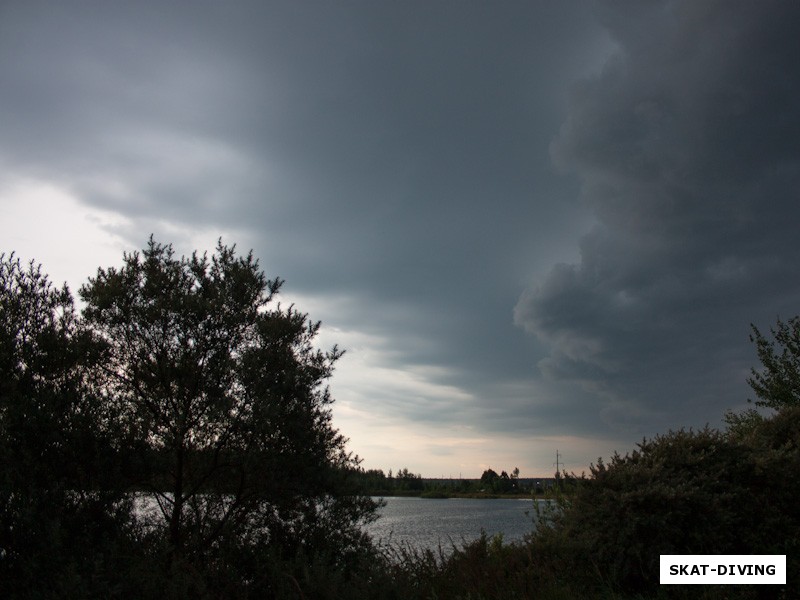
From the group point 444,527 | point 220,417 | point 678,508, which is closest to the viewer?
point 678,508

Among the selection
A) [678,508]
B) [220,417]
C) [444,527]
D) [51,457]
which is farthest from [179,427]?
[444,527]

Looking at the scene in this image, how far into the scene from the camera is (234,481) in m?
14.3

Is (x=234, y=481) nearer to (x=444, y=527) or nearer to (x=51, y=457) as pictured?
(x=51, y=457)

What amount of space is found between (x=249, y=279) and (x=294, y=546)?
22.3 feet

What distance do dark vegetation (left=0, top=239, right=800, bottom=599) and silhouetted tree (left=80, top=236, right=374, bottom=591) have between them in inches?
1.8

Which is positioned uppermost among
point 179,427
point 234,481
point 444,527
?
point 179,427

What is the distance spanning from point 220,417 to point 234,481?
195 cm

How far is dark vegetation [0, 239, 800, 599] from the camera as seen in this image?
29.0 feet

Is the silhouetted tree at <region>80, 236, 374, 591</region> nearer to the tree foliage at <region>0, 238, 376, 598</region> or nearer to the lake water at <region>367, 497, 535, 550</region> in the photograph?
the tree foliage at <region>0, 238, 376, 598</region>

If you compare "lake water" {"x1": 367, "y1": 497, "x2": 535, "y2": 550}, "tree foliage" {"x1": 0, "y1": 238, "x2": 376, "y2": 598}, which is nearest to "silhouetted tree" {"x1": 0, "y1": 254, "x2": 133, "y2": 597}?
"tree foliage" {"x1": 0, "y1": 238, "x2": 376, "y2": 598}

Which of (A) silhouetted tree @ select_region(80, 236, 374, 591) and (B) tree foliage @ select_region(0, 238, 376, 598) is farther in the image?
(A) silhouetted tree @ select_region(80, 236, 374, 591)

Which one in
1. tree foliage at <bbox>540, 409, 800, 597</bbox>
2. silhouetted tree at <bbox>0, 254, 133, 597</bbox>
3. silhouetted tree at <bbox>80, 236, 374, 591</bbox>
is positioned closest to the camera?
silhouetted tree at <bbox>0, 254, 133, 597</bbox>

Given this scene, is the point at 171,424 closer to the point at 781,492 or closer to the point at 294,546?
the point at 294,546

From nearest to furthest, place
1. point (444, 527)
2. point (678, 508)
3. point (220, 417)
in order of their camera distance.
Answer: point (678, 508) → point (220, 417) → point (444, 527)
